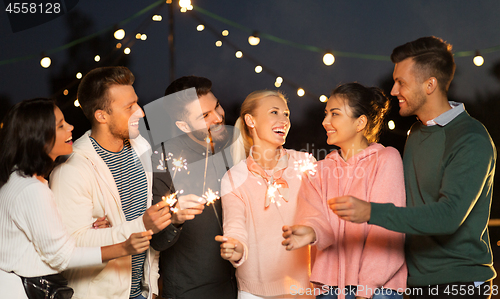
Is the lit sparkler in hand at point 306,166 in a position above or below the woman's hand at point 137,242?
above

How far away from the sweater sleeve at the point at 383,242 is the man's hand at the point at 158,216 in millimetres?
960

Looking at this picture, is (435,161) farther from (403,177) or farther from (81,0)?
(81,0)

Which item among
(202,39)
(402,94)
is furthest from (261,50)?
(402,94)

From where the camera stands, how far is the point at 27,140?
1.79 metres

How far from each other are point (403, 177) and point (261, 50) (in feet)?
10.7

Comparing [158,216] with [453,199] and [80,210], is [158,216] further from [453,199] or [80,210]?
[453,199]

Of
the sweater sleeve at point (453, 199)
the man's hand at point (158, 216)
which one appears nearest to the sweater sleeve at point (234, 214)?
the man's hand at point (158, 216)

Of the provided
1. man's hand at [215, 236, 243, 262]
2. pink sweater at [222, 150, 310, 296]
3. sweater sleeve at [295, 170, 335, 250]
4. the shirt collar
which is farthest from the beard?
man's hand at [215, 236, 243, 262]

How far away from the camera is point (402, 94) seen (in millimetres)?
2115

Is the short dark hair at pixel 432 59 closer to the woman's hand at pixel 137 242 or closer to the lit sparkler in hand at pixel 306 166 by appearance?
the lit sparkler in hand at pixel 306 166

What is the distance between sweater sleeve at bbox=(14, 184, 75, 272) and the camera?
1702 mm

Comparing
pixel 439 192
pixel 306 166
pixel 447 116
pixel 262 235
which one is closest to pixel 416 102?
pixel 447 116

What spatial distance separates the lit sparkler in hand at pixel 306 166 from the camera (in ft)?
7.25

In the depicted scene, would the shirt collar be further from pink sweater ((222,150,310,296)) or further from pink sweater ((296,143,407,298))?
pink sweater ((222,150,310,296))
